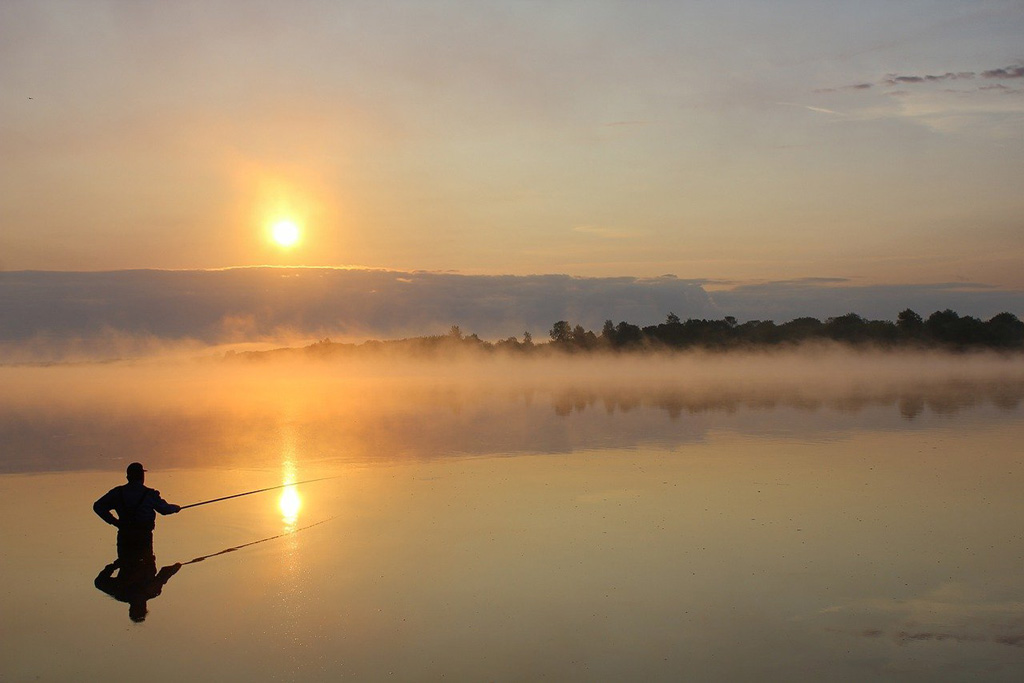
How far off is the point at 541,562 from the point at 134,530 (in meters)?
6.27

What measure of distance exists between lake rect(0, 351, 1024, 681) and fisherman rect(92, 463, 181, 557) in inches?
25.8

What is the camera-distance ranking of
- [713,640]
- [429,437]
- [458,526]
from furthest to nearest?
[429,437]
[458,526]
[713,640]

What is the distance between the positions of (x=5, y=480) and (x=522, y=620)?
17.8 metres

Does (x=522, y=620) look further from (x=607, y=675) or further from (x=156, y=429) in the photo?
(x=156, y=429)

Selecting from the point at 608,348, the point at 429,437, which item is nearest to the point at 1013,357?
the point at 608,348

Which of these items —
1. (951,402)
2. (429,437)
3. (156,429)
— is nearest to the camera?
(429,437)

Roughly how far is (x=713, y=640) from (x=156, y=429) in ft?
109

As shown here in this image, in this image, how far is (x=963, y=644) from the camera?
32.9 ft

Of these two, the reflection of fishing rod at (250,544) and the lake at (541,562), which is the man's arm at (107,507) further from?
the reflection of fishing rod at (250,544)

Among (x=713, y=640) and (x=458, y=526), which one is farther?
(x=458, y=526)

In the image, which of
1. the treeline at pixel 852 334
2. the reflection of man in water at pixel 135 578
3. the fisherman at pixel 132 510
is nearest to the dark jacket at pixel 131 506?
the fisherman at pixel 132 510

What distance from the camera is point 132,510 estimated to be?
1338 cm

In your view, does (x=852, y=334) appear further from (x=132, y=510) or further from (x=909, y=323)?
(x=132, y=510)

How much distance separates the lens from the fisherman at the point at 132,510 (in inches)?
527
